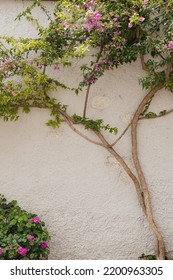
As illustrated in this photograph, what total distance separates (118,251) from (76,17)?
2.11 m

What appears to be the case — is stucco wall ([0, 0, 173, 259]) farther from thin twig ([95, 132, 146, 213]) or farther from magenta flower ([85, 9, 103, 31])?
magenta flower ([85, 9, 103, 31])

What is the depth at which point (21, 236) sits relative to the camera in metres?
3.23

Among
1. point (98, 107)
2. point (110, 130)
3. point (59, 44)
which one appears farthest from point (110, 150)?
point (59, 44)

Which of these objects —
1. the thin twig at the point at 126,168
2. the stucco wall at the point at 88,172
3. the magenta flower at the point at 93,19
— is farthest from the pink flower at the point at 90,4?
the thin twig at the point at 126,168

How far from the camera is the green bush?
3.16 metres

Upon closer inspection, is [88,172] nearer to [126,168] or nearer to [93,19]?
[126,168]

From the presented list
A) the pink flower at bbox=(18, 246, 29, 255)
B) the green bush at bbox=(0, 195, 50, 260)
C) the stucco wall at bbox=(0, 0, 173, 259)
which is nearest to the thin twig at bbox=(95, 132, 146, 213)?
the stucco wall at bbox=(0, 0, 173, 259)

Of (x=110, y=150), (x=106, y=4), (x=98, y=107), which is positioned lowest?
(x=110, y=150)

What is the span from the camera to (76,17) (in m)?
3.31

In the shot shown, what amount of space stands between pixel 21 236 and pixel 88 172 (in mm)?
880

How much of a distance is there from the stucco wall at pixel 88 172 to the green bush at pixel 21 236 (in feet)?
0.96

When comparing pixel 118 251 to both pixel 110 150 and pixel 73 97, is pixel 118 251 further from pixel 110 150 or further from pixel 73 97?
pixel 73 97

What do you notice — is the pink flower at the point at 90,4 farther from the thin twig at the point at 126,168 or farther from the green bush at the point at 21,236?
the green bush at the point at 21,236

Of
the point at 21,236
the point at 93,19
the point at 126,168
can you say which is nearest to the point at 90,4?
the point at 93,19
